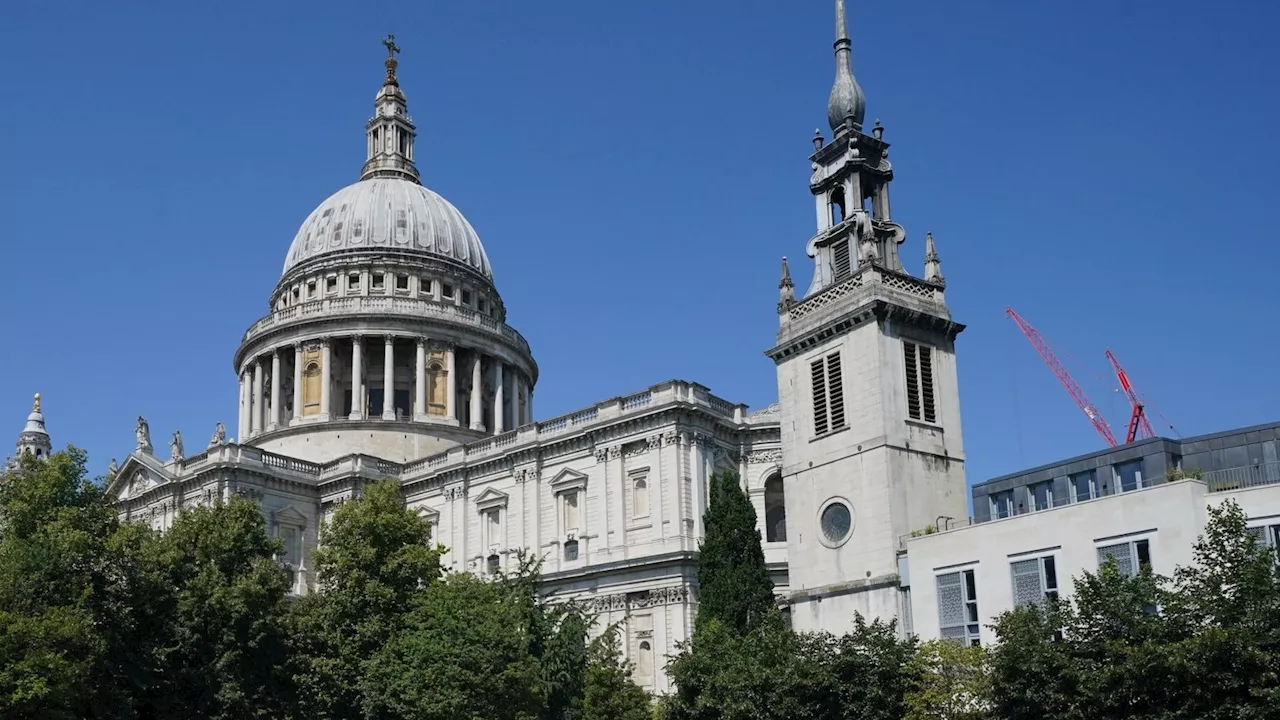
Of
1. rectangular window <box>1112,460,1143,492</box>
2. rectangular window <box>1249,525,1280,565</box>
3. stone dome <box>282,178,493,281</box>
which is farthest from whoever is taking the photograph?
stone dome <box>282,178,493,281</box>

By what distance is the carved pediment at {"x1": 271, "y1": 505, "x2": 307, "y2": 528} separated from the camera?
81.2 meters

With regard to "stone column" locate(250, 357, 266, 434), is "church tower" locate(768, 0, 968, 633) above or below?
below

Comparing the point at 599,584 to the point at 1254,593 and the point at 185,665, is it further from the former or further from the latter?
the point at 1254,593

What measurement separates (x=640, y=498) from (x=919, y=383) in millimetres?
24690

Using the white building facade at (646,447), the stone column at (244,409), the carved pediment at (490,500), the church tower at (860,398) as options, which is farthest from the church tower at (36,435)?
the church tower at (860,398)

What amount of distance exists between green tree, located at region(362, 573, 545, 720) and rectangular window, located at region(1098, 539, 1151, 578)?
19778 mm

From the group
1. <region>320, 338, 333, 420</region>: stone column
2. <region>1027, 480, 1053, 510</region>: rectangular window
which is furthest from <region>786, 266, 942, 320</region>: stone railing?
<region>320, 338, 333, 420</region>: stone column

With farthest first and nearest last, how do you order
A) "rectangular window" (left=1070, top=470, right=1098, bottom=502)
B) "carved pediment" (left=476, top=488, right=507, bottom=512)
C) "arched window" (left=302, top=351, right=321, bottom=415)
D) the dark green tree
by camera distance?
"arched window" (left=302, top=351, right=321, bottom=415) < "carved pediment" (left=476, top=488, right=507, bottom=512) < "rectangular window" (left=1070, top=470, right=1098, bottom=502) < the dark green tree

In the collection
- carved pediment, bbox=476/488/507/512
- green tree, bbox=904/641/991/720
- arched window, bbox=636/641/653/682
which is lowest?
green tree, bbox=904/641/991/720

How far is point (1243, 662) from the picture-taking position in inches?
1208

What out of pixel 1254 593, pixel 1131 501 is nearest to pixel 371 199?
pixel 1131 501

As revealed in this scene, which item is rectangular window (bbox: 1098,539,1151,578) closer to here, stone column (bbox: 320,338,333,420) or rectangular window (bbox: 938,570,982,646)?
rectangular window (bbox: 938,570,982,646)

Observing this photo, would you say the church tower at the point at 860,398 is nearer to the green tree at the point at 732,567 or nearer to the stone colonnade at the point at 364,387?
the green tree at the point at 732,567

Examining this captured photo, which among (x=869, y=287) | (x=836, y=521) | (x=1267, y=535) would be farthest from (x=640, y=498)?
(x=1267, y=535)
